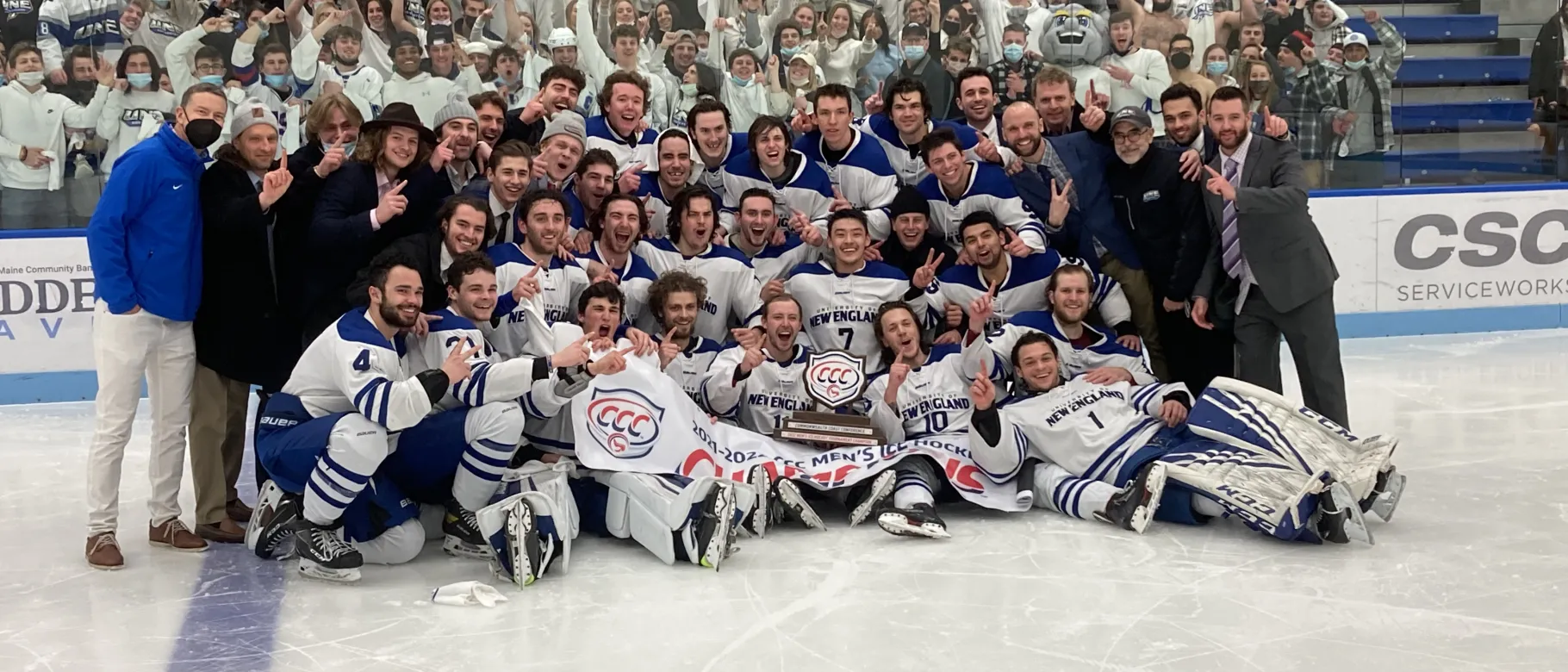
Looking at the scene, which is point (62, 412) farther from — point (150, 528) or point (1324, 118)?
point (1324, 118)

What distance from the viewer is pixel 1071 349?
488 centimetres

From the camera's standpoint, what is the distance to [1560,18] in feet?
28.5

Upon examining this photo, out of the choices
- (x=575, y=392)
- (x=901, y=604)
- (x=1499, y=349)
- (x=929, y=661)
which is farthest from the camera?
(x=1499, y=349)

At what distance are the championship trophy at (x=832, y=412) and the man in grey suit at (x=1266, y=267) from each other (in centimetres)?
126

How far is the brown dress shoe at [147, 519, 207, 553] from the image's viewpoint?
165 inches

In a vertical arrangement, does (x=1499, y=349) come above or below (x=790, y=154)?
below

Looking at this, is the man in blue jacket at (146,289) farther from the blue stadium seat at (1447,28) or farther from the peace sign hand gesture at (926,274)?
the blue stadium seat at (1447,28)

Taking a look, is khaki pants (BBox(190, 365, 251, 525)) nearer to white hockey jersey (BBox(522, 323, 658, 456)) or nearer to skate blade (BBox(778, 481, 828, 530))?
white hockey jersey (BBox(522, 323, 658, 456))

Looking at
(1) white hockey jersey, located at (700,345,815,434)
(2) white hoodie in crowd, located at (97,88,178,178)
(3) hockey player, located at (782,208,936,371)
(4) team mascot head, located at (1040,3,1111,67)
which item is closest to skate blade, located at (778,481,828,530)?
(1) white hockey jersey, located at (700,345,815,434)

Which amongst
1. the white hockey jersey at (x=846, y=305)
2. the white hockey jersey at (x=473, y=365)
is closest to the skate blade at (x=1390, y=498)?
the white hockey jersey at (x=846, y=305)

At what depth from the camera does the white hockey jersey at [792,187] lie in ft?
17.3

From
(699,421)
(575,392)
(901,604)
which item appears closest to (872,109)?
(699,421)

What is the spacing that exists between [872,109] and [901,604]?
3.06 meters

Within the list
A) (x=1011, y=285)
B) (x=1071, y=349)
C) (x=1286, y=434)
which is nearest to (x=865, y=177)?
(x=1011, y=285)
